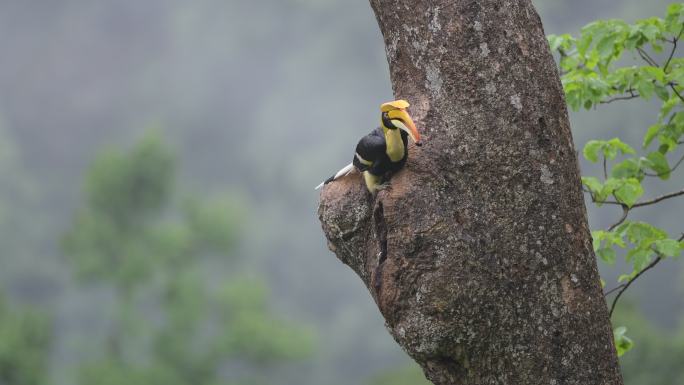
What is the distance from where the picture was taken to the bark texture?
2.46m

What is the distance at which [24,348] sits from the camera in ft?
47.1

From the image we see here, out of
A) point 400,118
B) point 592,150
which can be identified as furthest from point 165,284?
point 400,118

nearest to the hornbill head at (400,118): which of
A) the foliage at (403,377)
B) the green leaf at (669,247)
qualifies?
the green leaf at (669,247)

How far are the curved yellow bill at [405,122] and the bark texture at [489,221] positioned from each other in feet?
0.30

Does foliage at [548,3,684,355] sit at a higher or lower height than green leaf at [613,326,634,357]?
higher

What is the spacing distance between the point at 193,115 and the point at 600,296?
76.7ft

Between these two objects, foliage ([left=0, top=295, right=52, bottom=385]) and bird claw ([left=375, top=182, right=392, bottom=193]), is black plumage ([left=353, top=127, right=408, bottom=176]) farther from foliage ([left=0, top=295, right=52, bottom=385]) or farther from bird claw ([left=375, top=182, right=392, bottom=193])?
foliage ([left=0, top=295, right=52, bottom=385])

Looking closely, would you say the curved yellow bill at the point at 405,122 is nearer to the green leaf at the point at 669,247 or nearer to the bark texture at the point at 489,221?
the bark texture at the point at 489,221

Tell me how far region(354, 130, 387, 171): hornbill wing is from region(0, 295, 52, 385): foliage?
12.6m

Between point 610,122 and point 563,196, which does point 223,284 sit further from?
point 563,196

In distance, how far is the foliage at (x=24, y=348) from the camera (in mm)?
14031

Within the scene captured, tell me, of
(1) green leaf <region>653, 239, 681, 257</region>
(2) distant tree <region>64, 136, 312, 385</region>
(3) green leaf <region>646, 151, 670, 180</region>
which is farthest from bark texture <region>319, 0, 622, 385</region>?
(2) distant tree <region>64, 136, 312, 385</region>

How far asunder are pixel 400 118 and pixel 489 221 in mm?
412

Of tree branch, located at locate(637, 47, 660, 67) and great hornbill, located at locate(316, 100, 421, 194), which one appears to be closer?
great hornbill, located at locate(316, 100, 421, 194)
